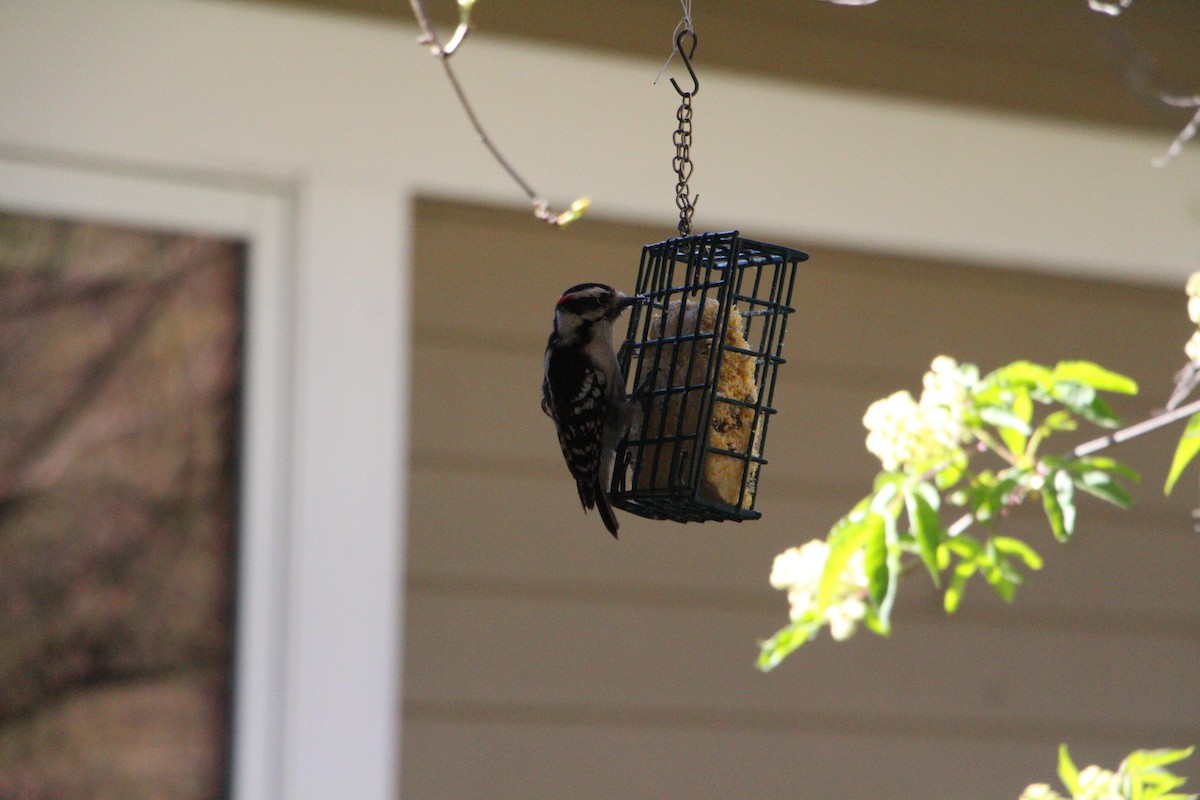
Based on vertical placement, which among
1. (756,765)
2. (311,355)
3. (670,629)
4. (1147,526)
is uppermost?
(311,355)

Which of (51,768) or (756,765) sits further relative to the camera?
(756,765)

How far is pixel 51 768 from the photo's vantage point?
3.72 m

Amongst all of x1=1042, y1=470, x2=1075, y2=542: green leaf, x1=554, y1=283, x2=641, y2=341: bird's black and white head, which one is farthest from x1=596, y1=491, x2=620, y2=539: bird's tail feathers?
x1=1042, y1=470, x2=1075, y2=542: green leaf

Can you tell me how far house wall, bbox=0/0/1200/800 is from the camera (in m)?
3.91

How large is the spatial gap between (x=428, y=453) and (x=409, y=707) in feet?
2.22

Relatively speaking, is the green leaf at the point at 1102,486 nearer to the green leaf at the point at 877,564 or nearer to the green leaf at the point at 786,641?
the green leaf at the point at 877,564

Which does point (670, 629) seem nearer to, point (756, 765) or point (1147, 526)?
point (756, 765)

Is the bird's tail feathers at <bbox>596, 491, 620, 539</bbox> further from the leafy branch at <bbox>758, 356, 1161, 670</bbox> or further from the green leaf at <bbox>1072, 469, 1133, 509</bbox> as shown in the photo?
the green leaf at <bbox>1072, 469, 1133, 509</bbox>

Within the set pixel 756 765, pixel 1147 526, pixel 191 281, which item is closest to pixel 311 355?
pixel 191 281

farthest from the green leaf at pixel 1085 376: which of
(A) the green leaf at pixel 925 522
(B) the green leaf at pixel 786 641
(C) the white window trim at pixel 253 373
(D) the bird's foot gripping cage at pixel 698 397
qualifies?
(C) the white window trim at pixel 253 373

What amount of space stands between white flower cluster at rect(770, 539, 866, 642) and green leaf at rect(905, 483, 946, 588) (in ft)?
0.72

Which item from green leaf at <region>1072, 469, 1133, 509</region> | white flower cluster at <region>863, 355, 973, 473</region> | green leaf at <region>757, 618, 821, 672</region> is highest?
white flower cluster at <region>863, 355, 973, 473</region>

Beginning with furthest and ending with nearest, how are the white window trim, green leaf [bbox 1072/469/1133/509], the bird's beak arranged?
the white window trim < the bird's beak < green leaf [bbox 1072/469/1133/509]

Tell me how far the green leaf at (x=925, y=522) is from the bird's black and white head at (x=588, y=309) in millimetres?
650
